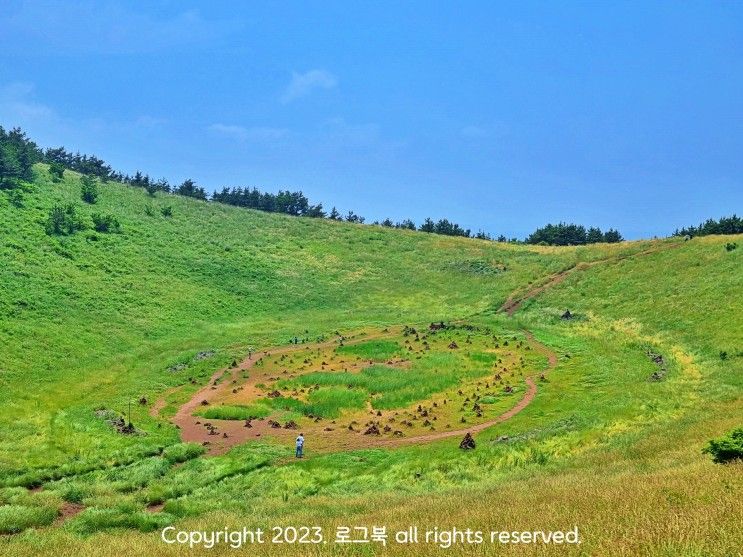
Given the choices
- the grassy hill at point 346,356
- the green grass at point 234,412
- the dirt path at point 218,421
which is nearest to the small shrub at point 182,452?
the grassy hill at point 346,356

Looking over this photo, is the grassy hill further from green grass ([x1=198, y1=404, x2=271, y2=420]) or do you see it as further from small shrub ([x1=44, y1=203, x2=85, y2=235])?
green grass ([x1=198, y1=404, x2=271, y2=420])

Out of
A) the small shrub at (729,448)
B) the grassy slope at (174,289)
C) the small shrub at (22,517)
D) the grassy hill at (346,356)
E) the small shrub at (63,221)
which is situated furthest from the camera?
the small shrub at (63,221)

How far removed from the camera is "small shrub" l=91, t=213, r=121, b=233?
8681cm

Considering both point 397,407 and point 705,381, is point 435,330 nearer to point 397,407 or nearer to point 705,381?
point 397,407

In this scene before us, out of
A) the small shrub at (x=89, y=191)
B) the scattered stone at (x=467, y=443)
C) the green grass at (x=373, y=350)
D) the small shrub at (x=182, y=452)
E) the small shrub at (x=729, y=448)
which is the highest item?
the small shrub at (x=89, y=191)

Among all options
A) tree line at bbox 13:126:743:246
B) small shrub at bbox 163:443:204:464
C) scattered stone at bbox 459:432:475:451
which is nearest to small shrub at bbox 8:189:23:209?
tree line at bbox 13:126:743:246

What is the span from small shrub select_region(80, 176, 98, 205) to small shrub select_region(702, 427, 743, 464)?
101708 mm

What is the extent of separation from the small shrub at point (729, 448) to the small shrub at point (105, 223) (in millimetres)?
86967

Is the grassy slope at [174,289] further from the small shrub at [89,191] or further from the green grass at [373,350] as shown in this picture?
the green grass at [373,350]

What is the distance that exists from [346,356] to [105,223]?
5370 centimetres

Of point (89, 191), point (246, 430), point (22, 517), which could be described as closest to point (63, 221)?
point (89, 191)

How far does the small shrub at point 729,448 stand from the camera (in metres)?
15.7

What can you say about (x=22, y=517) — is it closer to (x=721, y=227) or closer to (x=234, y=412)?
(x=234, y=412)

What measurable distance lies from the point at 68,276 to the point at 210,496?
53.1 metres
